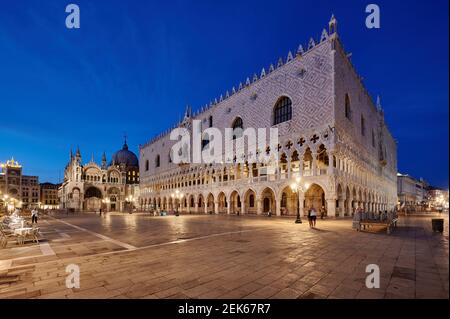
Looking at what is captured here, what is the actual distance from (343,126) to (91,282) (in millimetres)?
28950

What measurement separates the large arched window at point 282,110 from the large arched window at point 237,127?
22.1 feet

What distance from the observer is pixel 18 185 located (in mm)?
88875

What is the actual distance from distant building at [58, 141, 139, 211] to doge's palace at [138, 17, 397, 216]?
32808 mm

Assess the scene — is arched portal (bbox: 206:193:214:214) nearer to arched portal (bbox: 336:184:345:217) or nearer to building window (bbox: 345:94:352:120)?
arched portal (bbox: 336:184:345:217)

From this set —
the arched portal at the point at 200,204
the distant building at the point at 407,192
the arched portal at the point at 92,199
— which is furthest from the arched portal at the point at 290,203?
the distant building at the point at 407,192

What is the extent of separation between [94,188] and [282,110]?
58.6m

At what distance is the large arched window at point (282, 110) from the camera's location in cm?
3150

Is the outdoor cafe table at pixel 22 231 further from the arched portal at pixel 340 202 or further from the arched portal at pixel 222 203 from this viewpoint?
the arched portal at pixel 222 203

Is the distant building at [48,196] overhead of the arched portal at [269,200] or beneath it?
beneath

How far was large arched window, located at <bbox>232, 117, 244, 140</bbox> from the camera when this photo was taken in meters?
38.5

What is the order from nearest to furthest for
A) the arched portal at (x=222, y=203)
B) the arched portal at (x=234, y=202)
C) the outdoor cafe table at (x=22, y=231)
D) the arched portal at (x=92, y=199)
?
1. the outdoor cafe table at (x=22, y=231)
2. the arched portal at (x=234, y=202)
3. the arched portal at (x=222, y=203)
4. the arched portal at (x=92, y=199)

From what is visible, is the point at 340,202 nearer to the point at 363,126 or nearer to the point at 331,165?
the point at 331,165
